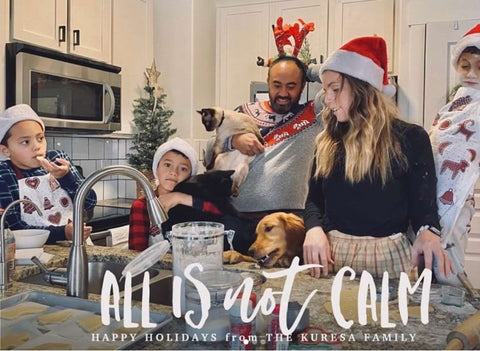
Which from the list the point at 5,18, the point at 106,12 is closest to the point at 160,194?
the point at 5,18

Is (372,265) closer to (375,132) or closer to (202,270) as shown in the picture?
(375,132)

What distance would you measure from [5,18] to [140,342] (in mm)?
1792

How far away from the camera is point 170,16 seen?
3.19 meters

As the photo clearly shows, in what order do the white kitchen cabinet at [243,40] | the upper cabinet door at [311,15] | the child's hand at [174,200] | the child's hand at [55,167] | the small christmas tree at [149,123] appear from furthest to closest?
the white kitchen cabinet at [243,40], the upper cabinet door at [311,15], the small christmas tree at [149,123], the child's hand at [55,167], the child's hand at [174,200]

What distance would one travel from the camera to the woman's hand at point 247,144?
1.69 metres

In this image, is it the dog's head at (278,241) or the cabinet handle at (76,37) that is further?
the cabinet handle at (76,37)

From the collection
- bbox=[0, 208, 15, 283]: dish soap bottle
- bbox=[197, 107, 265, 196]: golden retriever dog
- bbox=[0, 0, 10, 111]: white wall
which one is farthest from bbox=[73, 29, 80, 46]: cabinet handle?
bbox=[0, 208, 15, 283]: dish soap bottle

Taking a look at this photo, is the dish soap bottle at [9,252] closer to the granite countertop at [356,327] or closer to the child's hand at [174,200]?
the granite countertop at [356,327]

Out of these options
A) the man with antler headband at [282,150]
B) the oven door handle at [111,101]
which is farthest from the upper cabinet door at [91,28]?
the man with antler headband at [282,150]

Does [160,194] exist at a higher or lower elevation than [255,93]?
lower

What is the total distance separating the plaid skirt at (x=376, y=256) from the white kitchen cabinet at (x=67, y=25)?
1764mm

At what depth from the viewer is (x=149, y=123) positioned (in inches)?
117

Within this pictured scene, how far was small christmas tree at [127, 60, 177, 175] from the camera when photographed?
2967 millimetres

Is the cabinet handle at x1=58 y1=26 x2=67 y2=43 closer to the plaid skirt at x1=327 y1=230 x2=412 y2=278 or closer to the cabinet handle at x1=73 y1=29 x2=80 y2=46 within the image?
the cabinet handle at x1=73 y1=29 x2=80 y2=46
